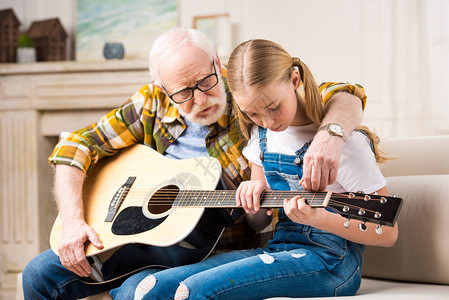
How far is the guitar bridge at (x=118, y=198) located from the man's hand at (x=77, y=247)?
A: 2.7 inches

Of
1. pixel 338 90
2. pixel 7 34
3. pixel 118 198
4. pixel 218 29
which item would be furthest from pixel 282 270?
pixel 7 34

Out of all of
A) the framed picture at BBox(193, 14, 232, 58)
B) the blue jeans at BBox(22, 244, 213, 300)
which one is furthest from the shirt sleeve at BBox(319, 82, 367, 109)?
the framed picture at BBox(193, 14, 232, 58)

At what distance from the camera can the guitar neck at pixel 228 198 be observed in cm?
106

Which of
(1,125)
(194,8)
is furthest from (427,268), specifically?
(1,125)

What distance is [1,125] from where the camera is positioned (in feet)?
11.5

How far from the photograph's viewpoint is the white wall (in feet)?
9.93

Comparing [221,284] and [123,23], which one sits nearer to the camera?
[221,284]

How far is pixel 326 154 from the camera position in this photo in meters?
1.10

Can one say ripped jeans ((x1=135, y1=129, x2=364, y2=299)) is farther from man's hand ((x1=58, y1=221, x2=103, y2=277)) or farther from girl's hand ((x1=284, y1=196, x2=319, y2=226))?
man's hand ((x1=58, y1=221, x2=103, y2=277))

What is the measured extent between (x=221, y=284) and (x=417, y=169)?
0.85 meters

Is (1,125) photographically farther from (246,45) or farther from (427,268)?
(427,268)

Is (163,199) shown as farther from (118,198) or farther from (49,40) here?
(49,40)

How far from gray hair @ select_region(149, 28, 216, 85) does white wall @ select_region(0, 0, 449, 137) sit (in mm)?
1815

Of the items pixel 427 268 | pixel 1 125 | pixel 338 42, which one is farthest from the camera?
pixel 1 125
